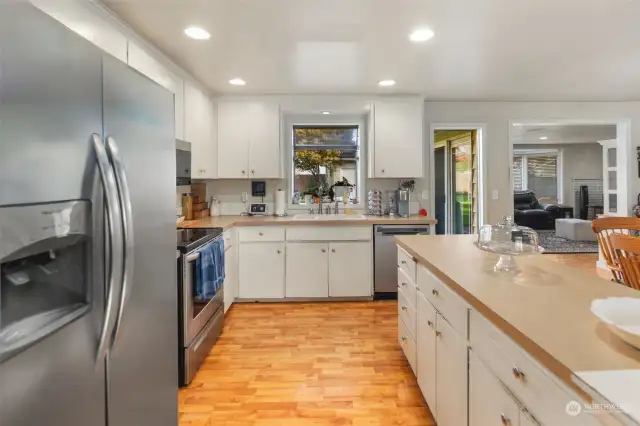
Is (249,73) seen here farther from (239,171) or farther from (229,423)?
(229,423)

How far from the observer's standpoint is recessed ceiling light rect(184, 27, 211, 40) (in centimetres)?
260

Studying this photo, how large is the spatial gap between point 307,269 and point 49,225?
10.8 feet

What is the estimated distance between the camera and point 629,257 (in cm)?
195

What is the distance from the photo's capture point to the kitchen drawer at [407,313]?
232cm

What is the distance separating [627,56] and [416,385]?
318cm

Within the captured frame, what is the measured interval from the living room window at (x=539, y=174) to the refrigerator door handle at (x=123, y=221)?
11.9 metres

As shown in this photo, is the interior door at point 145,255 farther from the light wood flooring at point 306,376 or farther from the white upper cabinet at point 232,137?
the white upper cabinet at point 232,137

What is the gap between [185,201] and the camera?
4070 mm

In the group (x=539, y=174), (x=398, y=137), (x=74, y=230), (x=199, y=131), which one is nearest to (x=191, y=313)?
(x=74, y=230)

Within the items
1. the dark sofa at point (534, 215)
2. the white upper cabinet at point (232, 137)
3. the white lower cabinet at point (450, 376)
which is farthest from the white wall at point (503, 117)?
the dark sofa at point (534, 215)

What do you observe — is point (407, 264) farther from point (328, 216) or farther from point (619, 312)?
point (328, 216)

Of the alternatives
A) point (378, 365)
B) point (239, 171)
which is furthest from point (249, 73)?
point (378, 365)

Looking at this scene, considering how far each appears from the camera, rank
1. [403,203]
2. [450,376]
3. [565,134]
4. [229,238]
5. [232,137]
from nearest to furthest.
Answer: [450,376] → [229,238] → [232,137] → [403,203] → [565,134]

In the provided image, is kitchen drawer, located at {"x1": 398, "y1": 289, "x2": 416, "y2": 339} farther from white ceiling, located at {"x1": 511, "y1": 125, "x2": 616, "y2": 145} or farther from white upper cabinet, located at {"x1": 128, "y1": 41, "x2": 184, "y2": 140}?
white ceiling, located at {"x1": 511, "y1": 125, "x2": 616, "y2": 145}
